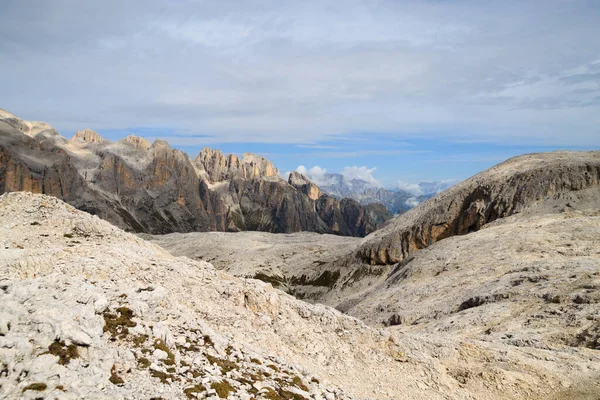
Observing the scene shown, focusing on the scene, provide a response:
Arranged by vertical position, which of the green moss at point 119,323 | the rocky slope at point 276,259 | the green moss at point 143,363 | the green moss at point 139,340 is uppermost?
the green moss at point 119,323

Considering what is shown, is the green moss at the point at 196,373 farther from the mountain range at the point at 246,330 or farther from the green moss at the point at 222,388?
the green moss at the point at 222,388

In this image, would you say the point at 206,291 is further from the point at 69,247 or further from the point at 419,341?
the point at 419,341

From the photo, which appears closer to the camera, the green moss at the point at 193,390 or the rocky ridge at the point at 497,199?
the green moss at the point at 193,390

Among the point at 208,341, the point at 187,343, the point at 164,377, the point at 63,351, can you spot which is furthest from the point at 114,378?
the point at 208,341

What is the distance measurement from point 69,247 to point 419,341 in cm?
2448

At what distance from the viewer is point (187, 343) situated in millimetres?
16000

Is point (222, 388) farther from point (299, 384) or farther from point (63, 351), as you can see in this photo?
point (63, 351)

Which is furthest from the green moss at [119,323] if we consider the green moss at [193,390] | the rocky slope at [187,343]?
the green moss at [193,390]

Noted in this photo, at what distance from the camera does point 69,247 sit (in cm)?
2714

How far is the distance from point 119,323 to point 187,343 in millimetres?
2759

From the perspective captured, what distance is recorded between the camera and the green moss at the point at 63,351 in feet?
39.8

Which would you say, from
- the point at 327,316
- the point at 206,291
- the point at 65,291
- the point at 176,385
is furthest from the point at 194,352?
the point at 327,316

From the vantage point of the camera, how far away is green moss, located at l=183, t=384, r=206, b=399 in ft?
41.2

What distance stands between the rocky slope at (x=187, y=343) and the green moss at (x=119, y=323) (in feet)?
0.17
